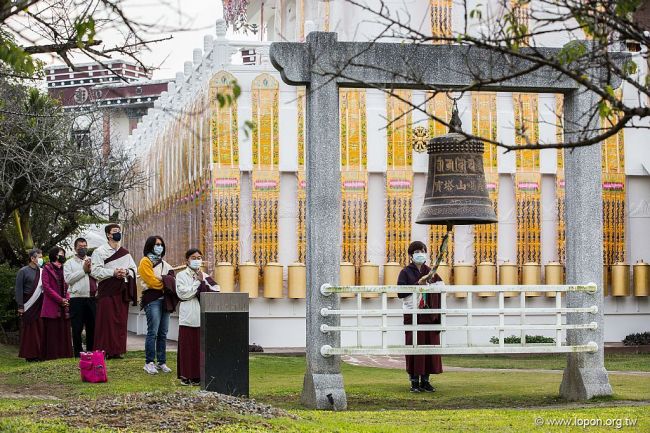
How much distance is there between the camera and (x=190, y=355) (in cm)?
1480

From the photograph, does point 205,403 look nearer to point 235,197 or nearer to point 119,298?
point 119,298

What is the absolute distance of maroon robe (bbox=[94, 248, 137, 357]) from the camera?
55.3 feet

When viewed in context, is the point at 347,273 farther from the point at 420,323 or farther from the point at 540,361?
the point at 420,323

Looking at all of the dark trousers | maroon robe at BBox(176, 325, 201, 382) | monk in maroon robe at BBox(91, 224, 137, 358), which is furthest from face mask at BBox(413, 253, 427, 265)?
the dark trousers

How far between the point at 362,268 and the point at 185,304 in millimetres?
7893

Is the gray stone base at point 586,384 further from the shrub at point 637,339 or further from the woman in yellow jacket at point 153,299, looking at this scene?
the shrub at point 637,339

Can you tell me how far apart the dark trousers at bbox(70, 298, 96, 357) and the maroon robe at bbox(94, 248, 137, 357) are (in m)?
1.26

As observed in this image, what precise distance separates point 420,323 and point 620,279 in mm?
9516

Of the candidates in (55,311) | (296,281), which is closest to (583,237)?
(55,311)

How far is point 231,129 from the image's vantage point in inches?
880

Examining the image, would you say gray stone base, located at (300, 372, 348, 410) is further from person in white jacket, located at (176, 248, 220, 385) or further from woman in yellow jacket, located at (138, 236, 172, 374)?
woman in yellow jacket, located at (138, 236, 172, 374)

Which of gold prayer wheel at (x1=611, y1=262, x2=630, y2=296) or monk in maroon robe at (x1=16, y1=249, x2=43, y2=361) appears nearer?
monk in maroon robe at (x1=16, y1=249, x2=43, y2=361)

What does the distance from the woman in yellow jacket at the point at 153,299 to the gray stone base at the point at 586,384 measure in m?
5.35

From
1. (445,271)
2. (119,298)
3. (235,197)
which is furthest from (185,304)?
(445,271)
